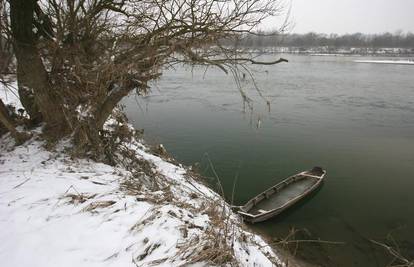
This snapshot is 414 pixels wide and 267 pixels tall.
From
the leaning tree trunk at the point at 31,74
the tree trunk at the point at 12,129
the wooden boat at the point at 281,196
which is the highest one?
the leaning tree trunk at the point at 31,74

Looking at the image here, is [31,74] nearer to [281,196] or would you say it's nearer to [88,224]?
[88,224]

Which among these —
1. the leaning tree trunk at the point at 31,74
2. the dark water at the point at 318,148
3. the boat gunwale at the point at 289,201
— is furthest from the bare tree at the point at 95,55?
the boat gunwale at the point at 289,201

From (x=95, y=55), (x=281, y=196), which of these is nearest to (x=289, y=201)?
(x=281, y=196)

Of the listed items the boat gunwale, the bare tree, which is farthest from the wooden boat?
the bare tree

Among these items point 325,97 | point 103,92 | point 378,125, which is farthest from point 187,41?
point 325,97

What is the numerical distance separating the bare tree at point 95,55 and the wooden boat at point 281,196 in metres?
4.85

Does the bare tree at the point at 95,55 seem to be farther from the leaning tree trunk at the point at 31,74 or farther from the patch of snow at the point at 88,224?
the patch of snow at the point at 88,224

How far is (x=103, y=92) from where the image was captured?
6531 mm

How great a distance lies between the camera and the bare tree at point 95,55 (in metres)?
A: 6.16

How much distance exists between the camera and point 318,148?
1527cm

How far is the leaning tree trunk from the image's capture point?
5.65 meters

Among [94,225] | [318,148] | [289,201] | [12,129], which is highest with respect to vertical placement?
[12,129]

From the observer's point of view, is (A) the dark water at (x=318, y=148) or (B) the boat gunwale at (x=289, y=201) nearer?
(B) the boat gunwale at (x=289, y=201)

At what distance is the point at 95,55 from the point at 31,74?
4.39 feet
